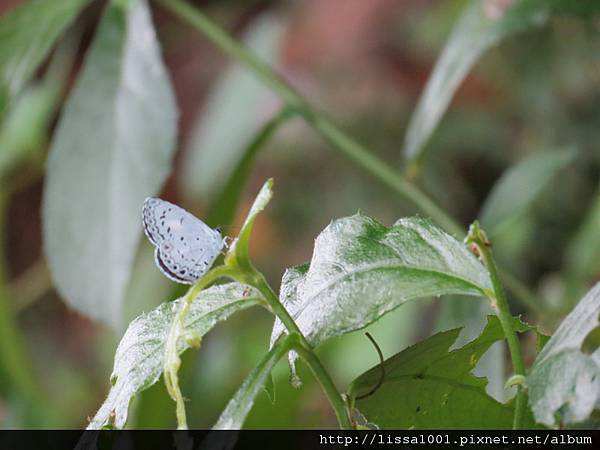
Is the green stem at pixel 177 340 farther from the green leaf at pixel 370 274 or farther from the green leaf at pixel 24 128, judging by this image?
the green leaf at pixel 24 128

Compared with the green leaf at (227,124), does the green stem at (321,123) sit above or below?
above

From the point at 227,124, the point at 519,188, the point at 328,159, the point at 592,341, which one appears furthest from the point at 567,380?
the point at 328,159

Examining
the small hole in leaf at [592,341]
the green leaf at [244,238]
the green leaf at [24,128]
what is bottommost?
the green leaf at [24,128]

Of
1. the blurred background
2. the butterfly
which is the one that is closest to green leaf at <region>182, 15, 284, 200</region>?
the blurred background

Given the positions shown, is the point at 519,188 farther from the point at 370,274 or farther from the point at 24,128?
the point at 24,128

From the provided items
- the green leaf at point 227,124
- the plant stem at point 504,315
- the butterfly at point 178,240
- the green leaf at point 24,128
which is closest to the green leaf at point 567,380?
the plant stem at point 504,315

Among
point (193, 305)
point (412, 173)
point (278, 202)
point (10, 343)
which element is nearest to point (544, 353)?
point (193, 305)

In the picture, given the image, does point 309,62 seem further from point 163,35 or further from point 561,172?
point 561,172
